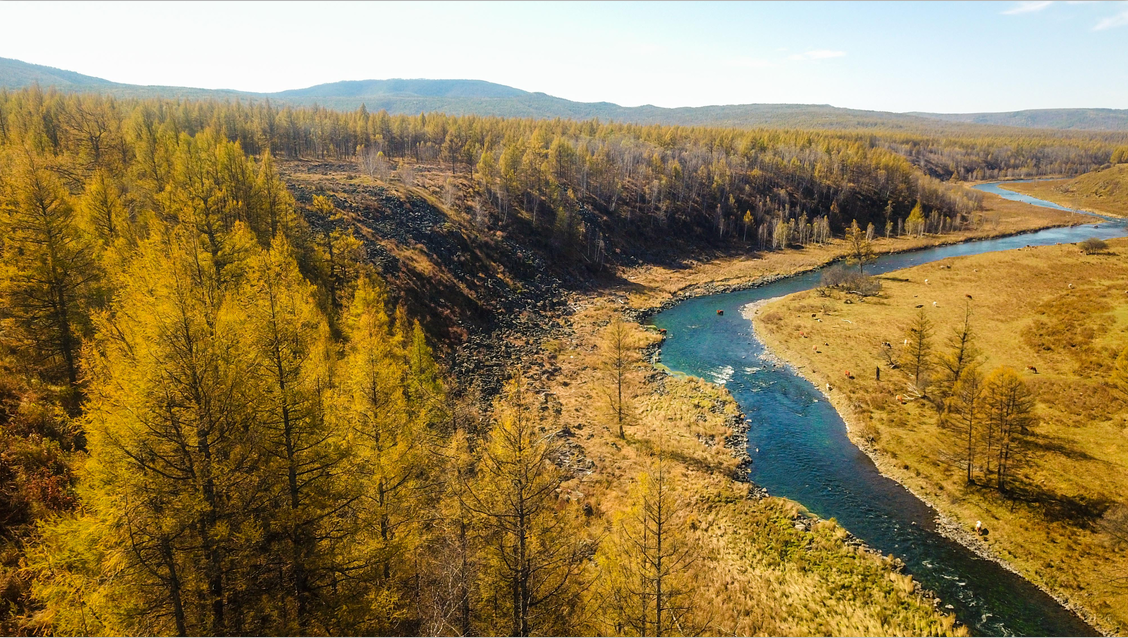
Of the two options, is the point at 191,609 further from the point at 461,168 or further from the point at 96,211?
the point at 461,168

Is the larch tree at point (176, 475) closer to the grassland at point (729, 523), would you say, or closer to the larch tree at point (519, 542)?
the larch tree at point (519, 542)

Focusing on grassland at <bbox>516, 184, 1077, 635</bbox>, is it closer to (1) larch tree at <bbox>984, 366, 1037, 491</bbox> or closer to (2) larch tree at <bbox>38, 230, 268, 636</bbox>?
(1) larch tree at <bbox>984, 366, 1037, 491</bbox>

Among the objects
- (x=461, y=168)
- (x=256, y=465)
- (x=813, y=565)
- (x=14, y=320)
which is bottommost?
(x=813, y=565)

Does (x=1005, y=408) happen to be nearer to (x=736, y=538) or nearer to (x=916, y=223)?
(x=736, y=538)

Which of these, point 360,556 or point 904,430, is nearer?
point 360,556

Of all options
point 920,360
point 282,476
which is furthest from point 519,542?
point 920,360

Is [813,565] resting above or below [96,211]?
below

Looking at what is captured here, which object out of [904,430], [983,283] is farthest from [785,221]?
[904,430]
